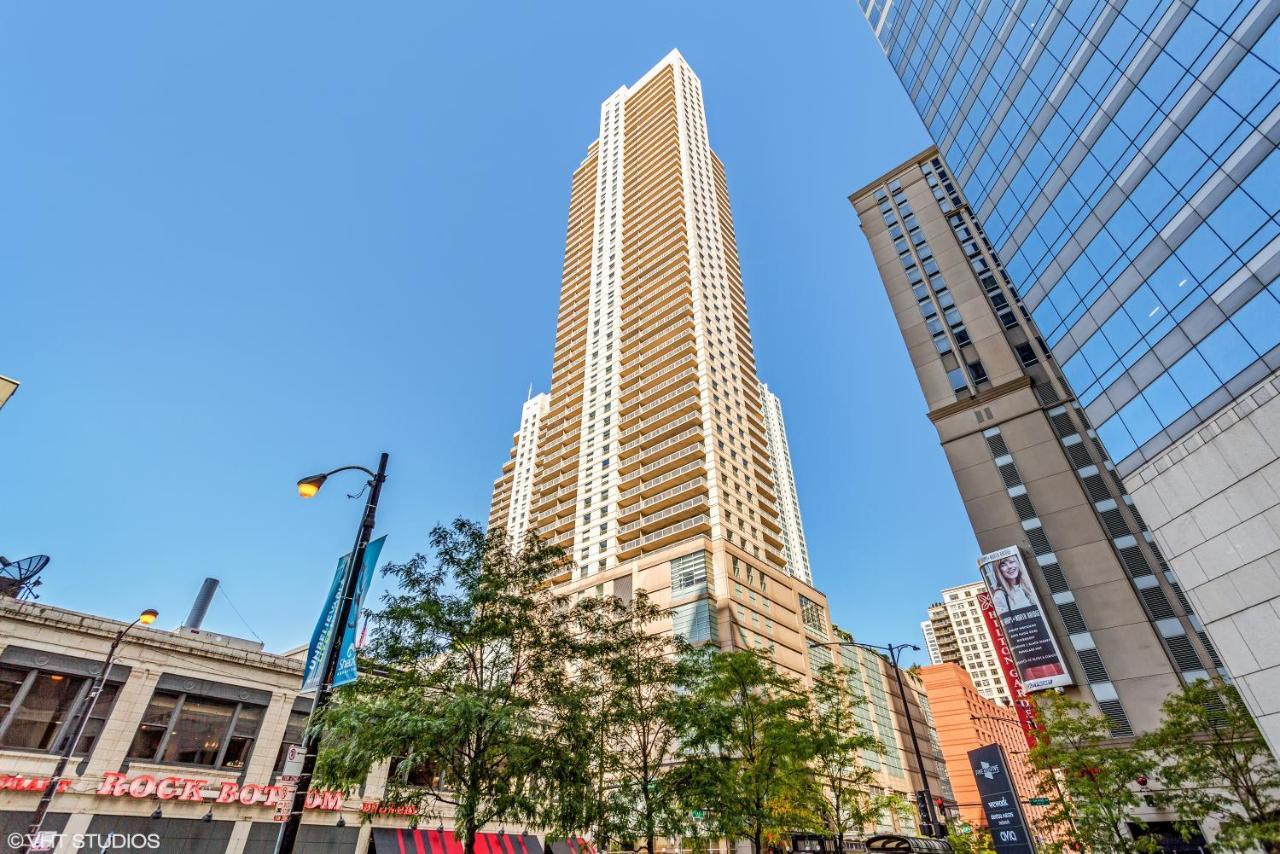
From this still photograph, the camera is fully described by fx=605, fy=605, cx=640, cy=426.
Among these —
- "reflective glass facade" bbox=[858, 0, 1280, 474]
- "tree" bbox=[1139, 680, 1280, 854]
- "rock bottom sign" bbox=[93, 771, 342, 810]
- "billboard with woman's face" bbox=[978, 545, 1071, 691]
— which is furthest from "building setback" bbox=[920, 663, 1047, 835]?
"rock bottom sign" bbox=[93, 771, 342, 810]

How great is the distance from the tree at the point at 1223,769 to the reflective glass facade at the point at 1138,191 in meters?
10.9

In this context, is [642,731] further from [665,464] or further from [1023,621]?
[665,464]

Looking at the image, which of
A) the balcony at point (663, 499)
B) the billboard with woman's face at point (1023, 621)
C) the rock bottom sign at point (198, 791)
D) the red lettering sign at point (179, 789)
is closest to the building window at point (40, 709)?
the red lettering sign at point (179, 789)

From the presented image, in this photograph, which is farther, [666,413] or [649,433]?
[649,433]

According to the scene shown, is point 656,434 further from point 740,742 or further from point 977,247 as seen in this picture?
point 740,742

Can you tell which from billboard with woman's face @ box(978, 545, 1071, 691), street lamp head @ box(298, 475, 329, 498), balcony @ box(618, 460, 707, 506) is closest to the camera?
street lamp head @ box(298, 475, 329, 498)

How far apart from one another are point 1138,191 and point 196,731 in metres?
47.6

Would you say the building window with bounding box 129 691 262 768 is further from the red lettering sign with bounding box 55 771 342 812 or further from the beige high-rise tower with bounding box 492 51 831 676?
the beige high-rise tower with bounding box 492 51 831 676

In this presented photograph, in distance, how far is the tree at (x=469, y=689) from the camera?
543 inches

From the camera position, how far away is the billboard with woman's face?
138 ft

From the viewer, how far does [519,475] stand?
137m

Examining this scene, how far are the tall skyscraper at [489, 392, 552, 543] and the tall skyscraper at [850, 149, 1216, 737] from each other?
81850 millimetres

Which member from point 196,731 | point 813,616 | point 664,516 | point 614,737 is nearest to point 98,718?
point 196,731

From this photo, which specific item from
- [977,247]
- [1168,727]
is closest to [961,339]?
[977,247]
